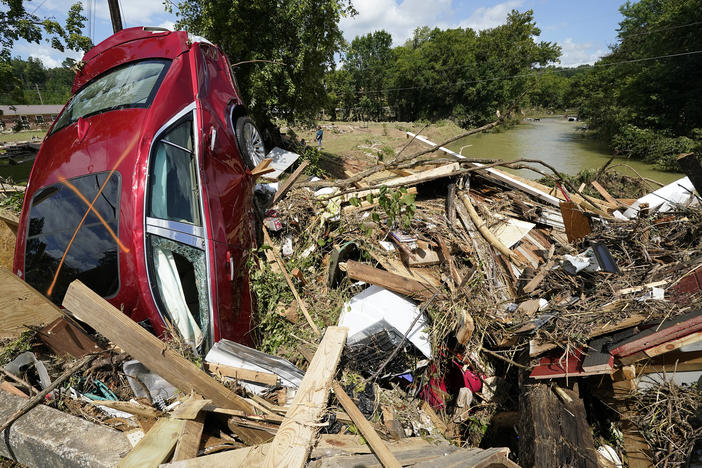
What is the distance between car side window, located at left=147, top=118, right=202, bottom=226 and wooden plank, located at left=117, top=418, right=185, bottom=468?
1.42 m

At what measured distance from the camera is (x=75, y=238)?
249 cm

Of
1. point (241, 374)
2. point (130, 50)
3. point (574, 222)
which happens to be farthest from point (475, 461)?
point (130, 50)

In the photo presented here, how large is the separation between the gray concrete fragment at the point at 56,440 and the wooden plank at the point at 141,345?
45 cm

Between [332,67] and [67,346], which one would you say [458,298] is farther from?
[332,67]

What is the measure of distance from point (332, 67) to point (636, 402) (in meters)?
11.1

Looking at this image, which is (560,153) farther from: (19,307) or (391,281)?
(19,307)

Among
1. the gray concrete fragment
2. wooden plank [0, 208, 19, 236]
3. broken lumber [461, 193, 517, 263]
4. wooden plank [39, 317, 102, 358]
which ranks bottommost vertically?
the gray concrete fragment

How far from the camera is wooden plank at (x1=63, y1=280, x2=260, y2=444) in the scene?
1.96m

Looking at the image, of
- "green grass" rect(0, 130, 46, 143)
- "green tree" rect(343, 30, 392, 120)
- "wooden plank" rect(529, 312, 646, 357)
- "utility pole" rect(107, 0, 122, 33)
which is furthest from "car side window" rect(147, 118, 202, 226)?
"green tree" rect(343, 30, 392, 120)

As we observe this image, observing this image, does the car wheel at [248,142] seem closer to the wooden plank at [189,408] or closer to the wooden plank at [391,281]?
the wooden plank at [391,281]

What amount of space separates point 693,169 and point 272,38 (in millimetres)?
9235

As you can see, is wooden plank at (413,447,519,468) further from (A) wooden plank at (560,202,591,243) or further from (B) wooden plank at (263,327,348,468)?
(A) wooden plank at (560,202,591,243)

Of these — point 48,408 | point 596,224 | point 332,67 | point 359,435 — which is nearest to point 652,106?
point 332,67

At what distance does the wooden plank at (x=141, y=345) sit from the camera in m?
1.96
